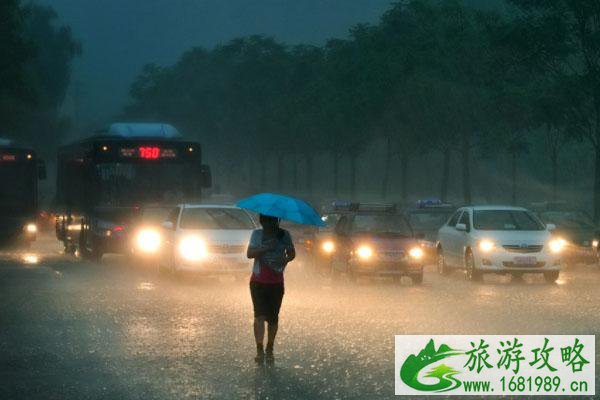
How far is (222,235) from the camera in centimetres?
2630

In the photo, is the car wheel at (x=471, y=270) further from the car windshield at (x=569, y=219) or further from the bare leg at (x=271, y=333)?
the bare leg at (x=271, y=333)

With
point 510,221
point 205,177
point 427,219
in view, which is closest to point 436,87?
point 427,219

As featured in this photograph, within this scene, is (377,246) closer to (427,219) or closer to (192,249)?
(192,249)

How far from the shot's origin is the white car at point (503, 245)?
26781 mm

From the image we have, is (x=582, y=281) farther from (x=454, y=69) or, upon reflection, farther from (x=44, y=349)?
(x=454, y=69)

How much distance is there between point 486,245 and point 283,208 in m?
14.3

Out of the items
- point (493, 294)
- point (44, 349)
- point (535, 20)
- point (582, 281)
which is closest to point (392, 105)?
point (535, 20)

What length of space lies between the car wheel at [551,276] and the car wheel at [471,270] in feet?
4.51

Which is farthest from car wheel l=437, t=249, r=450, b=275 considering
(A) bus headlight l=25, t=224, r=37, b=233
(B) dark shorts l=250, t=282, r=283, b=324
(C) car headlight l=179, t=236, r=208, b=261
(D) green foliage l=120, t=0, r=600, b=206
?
(D) green foliage l=120, t=0, r=600, b=206

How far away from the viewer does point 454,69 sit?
2352 inches

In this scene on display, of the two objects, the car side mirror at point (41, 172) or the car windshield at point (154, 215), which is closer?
the car windshield at point (154, 215)

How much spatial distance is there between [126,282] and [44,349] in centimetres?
1160

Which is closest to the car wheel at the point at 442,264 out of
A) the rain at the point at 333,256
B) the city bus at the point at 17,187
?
the rain at the point at 333,256

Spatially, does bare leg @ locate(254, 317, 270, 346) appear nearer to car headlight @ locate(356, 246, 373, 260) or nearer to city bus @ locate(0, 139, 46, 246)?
car headlight @ locate(356, 246, 373, 260)
